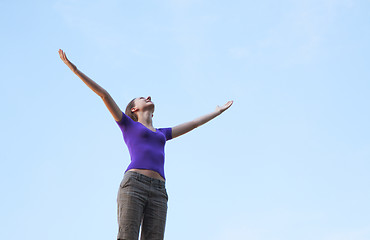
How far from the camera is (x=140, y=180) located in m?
5.06

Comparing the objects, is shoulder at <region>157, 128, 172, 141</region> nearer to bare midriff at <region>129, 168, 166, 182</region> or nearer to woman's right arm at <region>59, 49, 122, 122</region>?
woman's right arm at <region>59, 49, 122, 122</region>

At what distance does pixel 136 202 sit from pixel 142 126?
1.10 metres

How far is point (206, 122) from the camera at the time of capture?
651cm

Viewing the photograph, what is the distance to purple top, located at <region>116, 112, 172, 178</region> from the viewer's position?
530cm

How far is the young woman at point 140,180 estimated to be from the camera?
16.1 feet

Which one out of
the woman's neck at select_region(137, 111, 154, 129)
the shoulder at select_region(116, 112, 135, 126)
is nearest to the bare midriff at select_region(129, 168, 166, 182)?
the shoulder at select_region(116, 112, 135, 126)

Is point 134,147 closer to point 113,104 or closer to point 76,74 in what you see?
point 113,104

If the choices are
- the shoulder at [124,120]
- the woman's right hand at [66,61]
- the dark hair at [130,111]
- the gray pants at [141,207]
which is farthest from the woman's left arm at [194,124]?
the woman's right hand at [66,61]

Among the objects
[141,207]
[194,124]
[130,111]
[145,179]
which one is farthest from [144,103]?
[141,207]

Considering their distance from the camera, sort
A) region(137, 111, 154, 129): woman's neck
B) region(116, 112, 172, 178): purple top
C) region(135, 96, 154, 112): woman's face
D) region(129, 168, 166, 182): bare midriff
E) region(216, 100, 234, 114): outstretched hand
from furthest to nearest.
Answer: region(216, 100, 234, 114): outstretched hand, region(135, 96, 154, 112): woman's face, region(137, 111, 154, 129): woman's neck, region(116, 112, 172, 178): purple top, region(129, 168, 166, 182): bare midriff

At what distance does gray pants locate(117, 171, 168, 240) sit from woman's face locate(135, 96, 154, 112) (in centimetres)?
114

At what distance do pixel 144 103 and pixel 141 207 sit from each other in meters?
1.59

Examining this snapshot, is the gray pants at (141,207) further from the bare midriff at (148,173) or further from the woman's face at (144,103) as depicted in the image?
the woman's face at (144,103)

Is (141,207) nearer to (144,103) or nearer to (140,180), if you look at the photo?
(140,180)
